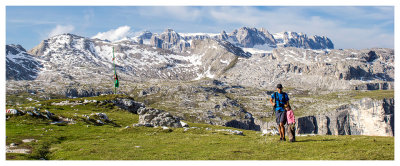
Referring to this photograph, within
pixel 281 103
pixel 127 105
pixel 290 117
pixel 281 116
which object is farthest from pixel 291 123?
pixel 127 105

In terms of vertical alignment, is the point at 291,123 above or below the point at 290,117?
below

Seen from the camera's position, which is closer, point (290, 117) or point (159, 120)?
point (290, 117)

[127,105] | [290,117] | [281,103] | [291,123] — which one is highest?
[281,103]

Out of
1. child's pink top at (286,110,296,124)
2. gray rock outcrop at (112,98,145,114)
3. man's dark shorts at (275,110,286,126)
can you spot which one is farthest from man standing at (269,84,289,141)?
gray rock outcrop at (112,98,145,114)

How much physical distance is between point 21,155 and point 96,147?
6663mm

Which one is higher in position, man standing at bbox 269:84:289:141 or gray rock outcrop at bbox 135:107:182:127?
man standing at bbox 269:84:289:141

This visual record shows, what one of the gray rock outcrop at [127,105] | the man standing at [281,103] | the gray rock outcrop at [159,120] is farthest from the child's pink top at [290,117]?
the gray rock outcrop at [127,105]

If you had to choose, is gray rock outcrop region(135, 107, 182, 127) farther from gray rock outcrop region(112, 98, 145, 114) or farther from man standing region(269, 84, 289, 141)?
gray rock outcrop region(112, 98, 145, 114)

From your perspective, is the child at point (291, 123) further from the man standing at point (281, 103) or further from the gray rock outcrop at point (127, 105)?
the gray rock outcrop at point (127, 105)

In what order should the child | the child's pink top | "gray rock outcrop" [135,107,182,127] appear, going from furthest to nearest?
"gray rock outcrop" [135,107,182,127], the child's pink top, the child

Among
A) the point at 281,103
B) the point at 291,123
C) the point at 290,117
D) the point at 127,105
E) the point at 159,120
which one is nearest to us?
the point at 291,123

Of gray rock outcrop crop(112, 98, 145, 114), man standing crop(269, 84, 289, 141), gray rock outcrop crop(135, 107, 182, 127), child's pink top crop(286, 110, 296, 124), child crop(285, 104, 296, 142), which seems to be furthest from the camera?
gray rock outcrop crop(112, 98, 145, 114)

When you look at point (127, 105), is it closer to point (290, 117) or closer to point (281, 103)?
point (281, 103)

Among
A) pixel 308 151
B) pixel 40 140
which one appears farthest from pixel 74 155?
pixel 308 151
